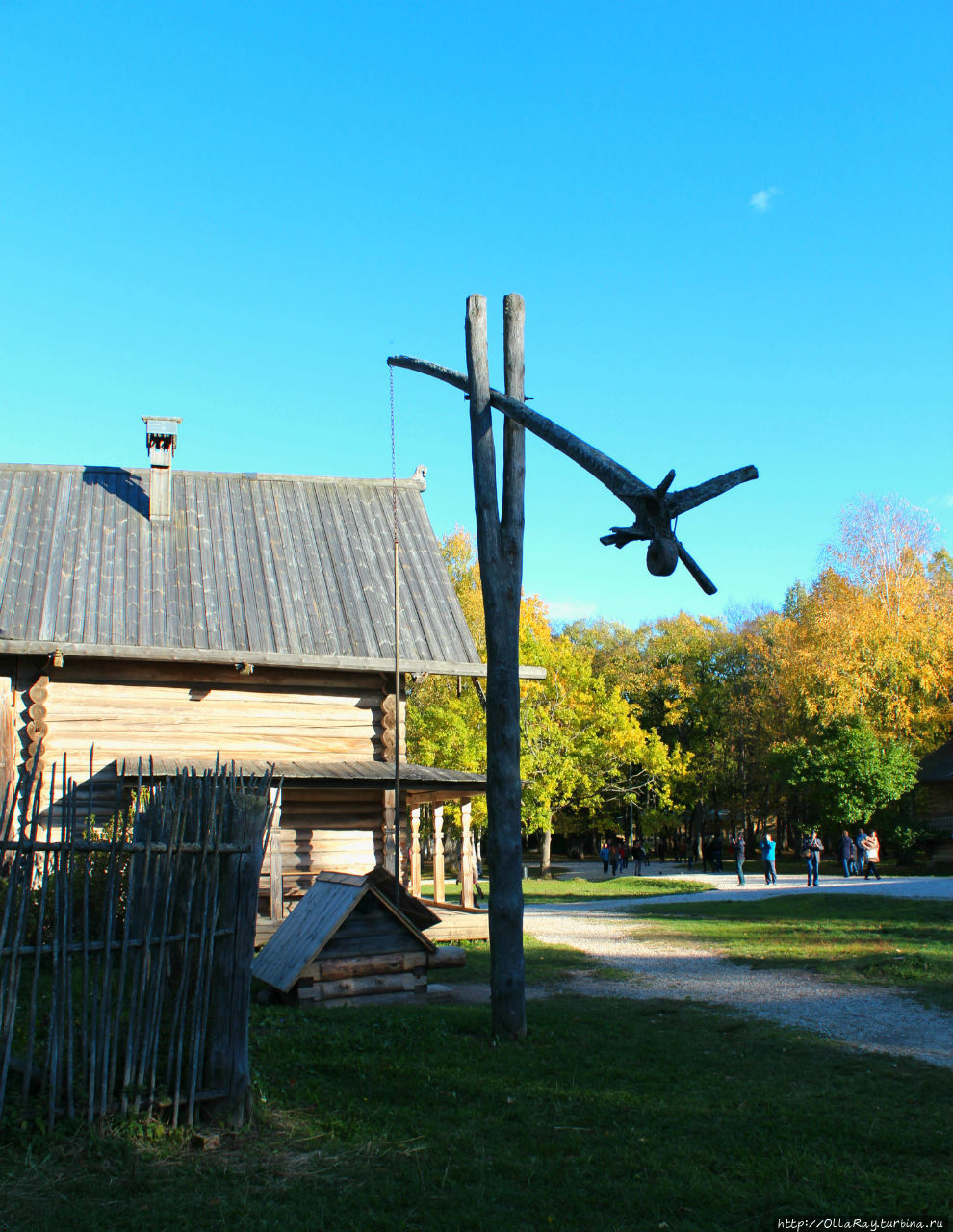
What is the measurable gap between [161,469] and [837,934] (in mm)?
13577

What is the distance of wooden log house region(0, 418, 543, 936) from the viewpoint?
1465cm

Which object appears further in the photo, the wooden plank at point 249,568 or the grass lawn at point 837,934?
the wooden plank at point 249,568

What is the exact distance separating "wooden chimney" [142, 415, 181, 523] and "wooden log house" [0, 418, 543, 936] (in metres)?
0.02

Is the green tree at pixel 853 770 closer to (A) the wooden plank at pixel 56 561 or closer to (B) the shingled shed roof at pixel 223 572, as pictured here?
(B) the shingled shed roof at pixel 223 572

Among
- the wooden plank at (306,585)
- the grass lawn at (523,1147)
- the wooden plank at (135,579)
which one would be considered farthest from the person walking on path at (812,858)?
the grass lawn at (523,1147)

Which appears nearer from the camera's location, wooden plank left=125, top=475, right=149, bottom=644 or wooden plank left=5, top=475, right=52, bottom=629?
wooden plank left=5, top=475, right=52, bottom=629

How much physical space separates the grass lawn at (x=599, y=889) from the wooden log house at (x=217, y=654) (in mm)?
8650

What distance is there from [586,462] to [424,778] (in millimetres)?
8127

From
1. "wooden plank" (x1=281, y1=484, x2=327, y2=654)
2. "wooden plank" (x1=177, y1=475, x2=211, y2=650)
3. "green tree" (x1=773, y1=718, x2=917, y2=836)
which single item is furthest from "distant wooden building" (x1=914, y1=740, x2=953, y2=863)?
"wooden plank" (x1=177, y1=475, x2=211, y2=650)

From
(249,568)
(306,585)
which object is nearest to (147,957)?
(306,585)

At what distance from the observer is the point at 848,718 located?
35750mm

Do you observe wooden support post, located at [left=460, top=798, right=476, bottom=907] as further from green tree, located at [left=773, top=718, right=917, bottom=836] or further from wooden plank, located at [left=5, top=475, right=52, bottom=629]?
green tree, located at [left=773, top=718, right=917, bottom=836]

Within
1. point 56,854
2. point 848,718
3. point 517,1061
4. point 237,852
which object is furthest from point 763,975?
point 848,718

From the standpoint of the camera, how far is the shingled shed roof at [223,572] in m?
15.2
